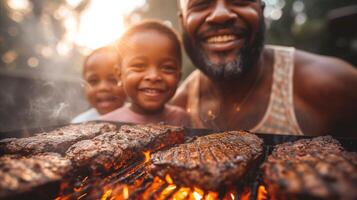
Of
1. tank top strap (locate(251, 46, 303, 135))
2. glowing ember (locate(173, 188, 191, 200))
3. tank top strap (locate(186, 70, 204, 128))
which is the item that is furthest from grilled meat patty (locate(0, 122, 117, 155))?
tank top strap (locate(251, 46, 303, 135))

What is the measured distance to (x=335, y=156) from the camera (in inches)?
66.6

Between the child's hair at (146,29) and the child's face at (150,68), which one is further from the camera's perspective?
the child's hair at (146,29)

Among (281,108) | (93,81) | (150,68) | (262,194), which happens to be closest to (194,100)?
(150,68)

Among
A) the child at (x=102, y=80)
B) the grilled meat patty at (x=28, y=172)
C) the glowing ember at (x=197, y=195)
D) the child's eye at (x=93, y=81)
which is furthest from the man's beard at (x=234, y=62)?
the grilled meat patty at (x=28, y=172)

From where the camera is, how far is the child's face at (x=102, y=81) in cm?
444

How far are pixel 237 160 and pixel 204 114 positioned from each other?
2.46m

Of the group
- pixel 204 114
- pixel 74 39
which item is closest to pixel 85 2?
pixel 74 39

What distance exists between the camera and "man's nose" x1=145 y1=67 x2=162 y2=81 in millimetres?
3389

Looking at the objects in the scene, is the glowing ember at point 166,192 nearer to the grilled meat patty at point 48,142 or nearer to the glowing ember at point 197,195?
the glowing ember at point 197,195

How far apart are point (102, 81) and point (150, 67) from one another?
1.45m

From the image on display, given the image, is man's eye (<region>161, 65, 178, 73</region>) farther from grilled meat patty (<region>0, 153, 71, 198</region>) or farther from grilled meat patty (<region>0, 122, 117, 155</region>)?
grilled meat patty (<region>0, 153, 71, 198</region>)

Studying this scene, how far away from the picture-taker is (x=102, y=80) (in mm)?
4508

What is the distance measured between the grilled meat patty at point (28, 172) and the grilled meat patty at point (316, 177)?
4.54ft

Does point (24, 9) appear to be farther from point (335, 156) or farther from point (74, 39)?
point (335, 156)
